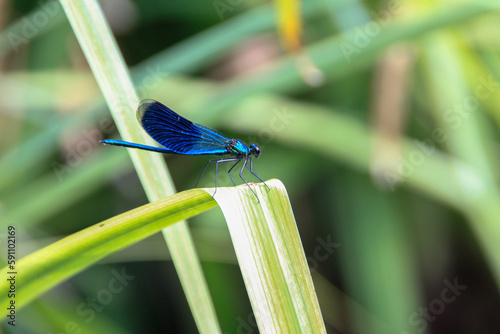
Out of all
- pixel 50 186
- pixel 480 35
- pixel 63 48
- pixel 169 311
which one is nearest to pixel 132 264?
pixel 169 311
